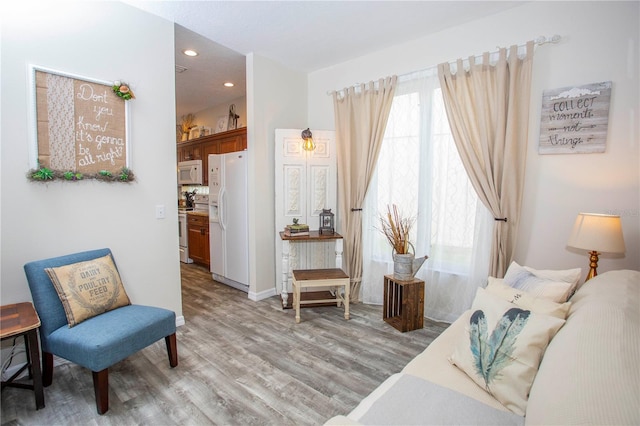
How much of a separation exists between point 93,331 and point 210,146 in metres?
4.12

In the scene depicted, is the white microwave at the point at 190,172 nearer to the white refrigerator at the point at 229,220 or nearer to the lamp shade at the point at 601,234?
the white refrigerator at the point at 229,220

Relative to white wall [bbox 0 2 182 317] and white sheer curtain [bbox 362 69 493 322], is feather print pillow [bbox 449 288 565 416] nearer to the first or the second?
white sheer curtain [bbox 362 69 493 322]

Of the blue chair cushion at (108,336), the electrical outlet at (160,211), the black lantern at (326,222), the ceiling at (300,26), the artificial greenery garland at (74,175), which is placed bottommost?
the blue chair cushion at (108,336)

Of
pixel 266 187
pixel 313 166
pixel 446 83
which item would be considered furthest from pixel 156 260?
pixel 446 83

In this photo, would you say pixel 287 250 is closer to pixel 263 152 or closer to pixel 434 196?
pixel 263 152

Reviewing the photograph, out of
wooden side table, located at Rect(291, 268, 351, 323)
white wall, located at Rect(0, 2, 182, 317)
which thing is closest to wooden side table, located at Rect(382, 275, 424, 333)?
wooden side table, located at Rect(291, 268, 351, 323)

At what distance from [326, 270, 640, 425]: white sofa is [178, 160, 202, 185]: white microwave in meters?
5.15

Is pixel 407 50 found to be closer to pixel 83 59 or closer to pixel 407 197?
pixel 407 197

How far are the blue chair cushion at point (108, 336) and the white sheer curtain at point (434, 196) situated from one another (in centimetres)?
244

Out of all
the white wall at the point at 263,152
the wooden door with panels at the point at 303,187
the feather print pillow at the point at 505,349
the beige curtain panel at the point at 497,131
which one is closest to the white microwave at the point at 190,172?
the white wall at the point at 263,152

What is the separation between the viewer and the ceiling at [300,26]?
2598 mm

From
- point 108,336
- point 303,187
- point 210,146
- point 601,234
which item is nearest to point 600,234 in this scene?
point 601,234

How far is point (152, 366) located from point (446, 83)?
11.6 feet

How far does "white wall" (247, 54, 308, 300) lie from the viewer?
3648 mm
